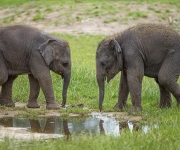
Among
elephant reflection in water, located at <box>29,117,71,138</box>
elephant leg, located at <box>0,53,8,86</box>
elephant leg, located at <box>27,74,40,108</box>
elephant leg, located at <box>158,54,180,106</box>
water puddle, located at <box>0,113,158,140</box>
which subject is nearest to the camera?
water puddle, located at <box>0,113,158,140</box>

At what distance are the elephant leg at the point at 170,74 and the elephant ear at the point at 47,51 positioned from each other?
2280 mm

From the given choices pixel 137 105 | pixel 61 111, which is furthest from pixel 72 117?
pixel 137 105

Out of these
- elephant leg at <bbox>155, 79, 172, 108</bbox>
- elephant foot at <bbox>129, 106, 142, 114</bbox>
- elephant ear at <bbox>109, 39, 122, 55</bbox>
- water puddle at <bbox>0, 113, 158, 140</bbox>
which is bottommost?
elephant leg at <bbox>155, 79, 172, 108</bbox>

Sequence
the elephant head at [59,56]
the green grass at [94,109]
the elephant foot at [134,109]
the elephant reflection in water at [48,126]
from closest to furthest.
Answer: the green grass at [94,109]
the elephant reflection in water at [48,126]
the elephant foot at [134,109]
the elephant head at [59,56]

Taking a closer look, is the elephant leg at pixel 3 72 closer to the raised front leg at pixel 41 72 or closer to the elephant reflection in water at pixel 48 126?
the raised front leg at pixel 41 72

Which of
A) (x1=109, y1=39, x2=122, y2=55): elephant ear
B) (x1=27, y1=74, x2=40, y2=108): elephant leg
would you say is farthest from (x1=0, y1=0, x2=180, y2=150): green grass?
(x1=109, y1=39, x2=122, y2=55): elephant ear

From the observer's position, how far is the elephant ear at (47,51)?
42.3ft

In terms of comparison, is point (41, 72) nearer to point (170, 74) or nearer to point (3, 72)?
point (3, 72)

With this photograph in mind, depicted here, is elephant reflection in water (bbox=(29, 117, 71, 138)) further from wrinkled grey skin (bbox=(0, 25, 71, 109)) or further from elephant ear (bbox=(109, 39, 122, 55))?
elephant ear (bbox=(109, 39, 122, 55))

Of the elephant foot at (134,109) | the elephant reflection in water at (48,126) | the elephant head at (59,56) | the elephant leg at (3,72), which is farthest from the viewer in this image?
the elephant head at (59,56)

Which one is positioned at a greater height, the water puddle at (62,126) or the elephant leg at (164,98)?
the water puddle at (62,126)

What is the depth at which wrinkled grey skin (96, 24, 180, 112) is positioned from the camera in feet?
41.2

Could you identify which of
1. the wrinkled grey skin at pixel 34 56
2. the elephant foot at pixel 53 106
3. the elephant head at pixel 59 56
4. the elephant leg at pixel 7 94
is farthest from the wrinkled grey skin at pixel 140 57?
the elephant leg at pixel 7 94

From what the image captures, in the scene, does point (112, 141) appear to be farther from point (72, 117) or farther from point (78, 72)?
point (78, 72)
